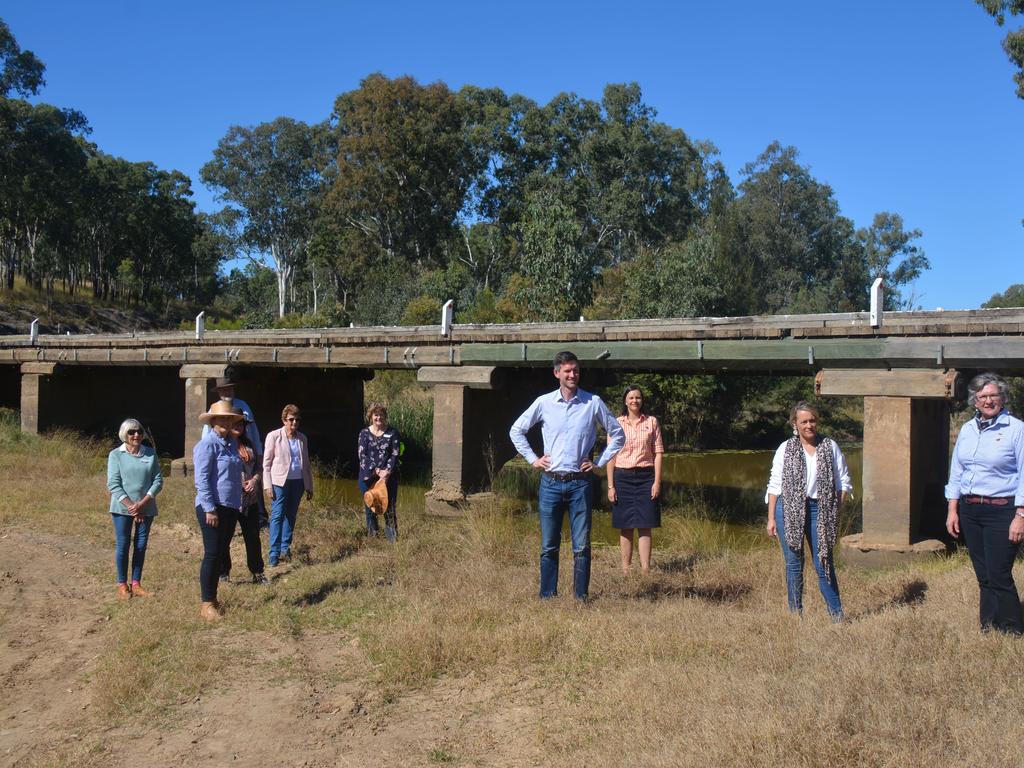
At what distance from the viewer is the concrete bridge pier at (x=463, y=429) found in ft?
44.3

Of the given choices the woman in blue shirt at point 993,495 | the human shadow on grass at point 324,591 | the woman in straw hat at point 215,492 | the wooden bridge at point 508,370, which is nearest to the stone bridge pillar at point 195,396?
the wooden bridge at point 508,370

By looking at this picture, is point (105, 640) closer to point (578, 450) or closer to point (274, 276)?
point (578, 450)

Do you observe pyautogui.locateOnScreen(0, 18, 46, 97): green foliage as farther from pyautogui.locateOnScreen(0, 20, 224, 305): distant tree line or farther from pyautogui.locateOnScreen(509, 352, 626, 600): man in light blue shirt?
pyautogui.locateOnScreen(509, 352, 626, 600): man in light blue shirt

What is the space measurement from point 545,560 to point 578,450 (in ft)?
2.94

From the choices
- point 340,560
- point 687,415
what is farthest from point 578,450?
point 687,415

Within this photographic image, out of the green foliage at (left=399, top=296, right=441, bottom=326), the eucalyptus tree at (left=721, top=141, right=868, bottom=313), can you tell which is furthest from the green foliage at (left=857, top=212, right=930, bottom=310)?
the green foliage at (left=399, top=296, right=441, bottom=326)

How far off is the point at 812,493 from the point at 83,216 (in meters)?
45.3

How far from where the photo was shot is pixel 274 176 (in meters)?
49.7

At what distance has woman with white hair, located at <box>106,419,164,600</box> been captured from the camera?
746 cm

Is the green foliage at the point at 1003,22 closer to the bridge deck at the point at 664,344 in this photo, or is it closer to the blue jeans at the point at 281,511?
the bridge deck at the point at 664,344

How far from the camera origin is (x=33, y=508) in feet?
38.2

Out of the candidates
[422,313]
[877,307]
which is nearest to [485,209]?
[422,313]

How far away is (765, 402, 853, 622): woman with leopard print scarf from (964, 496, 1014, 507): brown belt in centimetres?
74

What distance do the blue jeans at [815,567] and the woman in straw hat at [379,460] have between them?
4.50m
